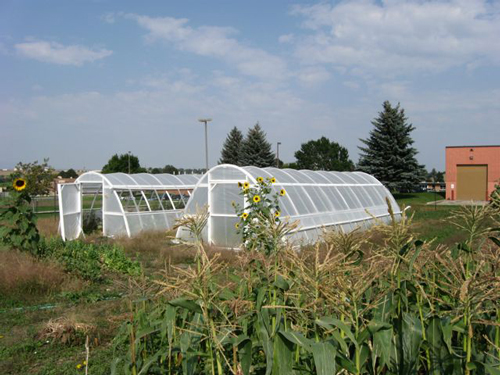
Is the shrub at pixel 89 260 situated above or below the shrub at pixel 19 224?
below

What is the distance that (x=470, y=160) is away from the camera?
1625 inches

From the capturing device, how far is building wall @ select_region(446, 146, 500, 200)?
132 feet

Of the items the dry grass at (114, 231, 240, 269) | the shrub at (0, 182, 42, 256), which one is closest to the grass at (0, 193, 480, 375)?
the dry grass at (114, 231, 240, 269)

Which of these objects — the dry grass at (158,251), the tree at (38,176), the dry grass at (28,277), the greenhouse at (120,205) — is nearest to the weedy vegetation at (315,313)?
the dry grass at (28,277)

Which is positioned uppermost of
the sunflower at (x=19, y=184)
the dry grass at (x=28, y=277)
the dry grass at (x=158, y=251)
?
the sunflower at (x=19, y=184)

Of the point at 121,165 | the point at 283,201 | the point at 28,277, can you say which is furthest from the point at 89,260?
the point at 121,165

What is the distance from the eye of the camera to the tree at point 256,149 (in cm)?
4766

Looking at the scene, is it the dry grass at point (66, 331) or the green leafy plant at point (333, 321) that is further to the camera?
the dry grass at point (66, 331)

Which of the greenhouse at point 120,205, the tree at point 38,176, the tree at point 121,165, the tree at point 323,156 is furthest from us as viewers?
the tree at point 323,156

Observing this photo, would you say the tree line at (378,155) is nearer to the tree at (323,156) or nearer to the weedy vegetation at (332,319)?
the weedy vegetation at (332,319)

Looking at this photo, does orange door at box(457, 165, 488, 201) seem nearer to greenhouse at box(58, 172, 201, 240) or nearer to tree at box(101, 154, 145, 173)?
greenhouse at box(58, 172, 201, 240)

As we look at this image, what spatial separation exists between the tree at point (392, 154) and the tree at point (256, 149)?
11743 mm

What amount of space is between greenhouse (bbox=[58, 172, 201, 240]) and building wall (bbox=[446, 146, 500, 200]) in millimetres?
29627

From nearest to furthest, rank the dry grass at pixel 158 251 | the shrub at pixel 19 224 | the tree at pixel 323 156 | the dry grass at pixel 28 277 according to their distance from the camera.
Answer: the dry grass at pixel 28 277
the shrub at pixel 19 224
the dry grass at pixel 158 251
the tree at pixel 323 156
